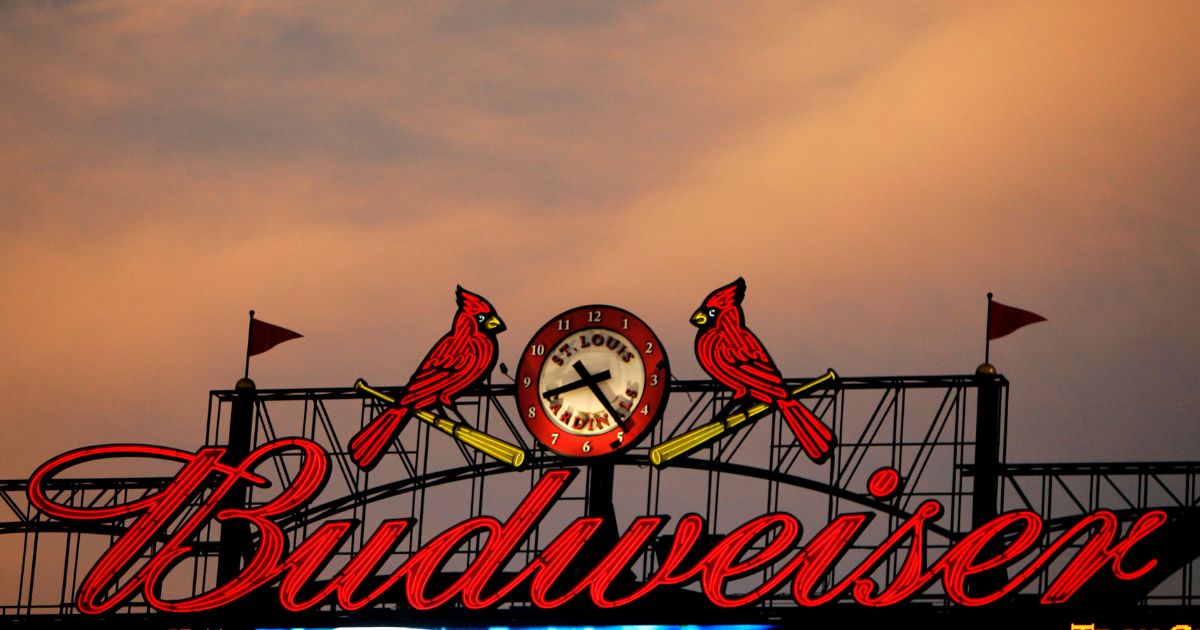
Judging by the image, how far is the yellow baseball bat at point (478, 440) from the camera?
168 feet

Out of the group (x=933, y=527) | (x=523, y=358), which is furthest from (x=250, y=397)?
(x=933, y=527)

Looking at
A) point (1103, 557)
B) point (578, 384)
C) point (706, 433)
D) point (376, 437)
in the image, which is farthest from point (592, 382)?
point (1103, 557)

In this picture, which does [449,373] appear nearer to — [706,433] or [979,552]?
[706,433]

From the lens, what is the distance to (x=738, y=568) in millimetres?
48406

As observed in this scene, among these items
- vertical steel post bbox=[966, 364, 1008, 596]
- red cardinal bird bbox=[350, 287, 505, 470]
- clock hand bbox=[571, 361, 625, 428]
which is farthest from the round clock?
vertical steel post bbox=[966, 364, 1008, 596]

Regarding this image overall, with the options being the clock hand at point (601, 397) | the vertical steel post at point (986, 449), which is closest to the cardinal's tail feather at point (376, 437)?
the clock hand at point (601, 397)

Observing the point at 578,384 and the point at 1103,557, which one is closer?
the point at 1103,557

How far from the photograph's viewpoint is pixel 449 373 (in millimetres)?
51719

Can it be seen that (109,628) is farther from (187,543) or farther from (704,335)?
(704,335)

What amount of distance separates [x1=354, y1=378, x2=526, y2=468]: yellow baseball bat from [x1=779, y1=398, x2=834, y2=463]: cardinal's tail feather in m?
5.03

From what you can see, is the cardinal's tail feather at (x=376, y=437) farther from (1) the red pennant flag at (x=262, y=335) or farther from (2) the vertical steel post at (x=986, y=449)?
(2) the vertical steel post at (x=986, y=449)

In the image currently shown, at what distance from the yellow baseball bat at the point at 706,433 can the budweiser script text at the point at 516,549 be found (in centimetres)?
156

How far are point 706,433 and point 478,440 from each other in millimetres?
4304

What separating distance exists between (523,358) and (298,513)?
5227 millimetres
